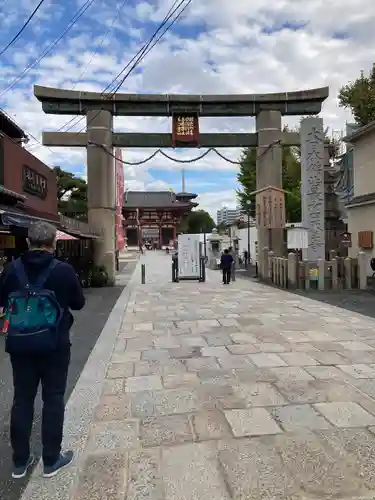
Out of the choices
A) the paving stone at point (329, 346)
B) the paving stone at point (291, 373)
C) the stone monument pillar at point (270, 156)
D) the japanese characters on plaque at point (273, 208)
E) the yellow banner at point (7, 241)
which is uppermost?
the stone monument pillar at point (270, 156)

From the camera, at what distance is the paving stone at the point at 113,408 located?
4.02 meters

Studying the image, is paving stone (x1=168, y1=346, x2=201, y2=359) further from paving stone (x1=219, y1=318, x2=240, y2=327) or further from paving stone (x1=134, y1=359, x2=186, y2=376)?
paving stone (x1=219, y1=318, x2=240, y2=327)

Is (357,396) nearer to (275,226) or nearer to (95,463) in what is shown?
(95,463)

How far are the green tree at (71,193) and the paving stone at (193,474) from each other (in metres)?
30.0

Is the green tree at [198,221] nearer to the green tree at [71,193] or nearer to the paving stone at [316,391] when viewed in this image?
the green tree at [71,193]

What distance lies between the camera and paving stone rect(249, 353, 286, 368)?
566cm

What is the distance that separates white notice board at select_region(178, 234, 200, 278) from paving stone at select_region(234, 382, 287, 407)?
47.1 feet

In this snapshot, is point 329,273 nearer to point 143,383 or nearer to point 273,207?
point 273,207

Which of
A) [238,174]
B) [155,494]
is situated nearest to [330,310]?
[155,494]

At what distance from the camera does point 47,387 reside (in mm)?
2861

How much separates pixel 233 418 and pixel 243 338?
3.43 m

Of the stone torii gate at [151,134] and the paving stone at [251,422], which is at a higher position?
the stone torii gate at [151,134]

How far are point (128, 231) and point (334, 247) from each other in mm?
41885

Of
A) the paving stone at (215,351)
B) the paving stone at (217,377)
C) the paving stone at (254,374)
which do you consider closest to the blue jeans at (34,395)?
the paving stone at (217,377)
